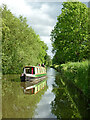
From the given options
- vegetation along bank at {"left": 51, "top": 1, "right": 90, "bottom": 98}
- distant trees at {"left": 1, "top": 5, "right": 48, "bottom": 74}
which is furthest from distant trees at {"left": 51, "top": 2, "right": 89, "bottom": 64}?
distant trees at {"left": 1, "top": 5, "right": 48, "bottom": 74}

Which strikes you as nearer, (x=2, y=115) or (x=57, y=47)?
(x=2, y=115)

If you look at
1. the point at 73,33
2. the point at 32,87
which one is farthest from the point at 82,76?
the point at 73,33

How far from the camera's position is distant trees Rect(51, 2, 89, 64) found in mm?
32312

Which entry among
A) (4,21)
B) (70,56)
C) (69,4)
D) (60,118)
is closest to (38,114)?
(60,118)

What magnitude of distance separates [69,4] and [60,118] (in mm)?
32541

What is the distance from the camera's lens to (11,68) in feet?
118

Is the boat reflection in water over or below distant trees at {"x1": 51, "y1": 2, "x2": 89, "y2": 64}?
below

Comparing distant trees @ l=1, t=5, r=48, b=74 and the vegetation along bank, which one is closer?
the vegetation along bank

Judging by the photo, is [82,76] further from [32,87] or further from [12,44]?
[12,44]

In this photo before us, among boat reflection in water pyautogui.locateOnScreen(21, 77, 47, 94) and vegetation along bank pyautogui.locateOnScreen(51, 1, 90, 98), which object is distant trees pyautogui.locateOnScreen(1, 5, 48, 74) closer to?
vegetation along bank pyautogui.locateOnScreen(51, 1, 90, 98)

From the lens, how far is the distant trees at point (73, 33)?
32312mm

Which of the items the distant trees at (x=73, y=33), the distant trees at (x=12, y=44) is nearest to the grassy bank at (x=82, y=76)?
the distant trees at (x=73, y=33)

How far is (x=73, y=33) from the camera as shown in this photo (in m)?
32.4

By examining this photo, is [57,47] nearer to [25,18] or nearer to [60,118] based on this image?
[25,18]
